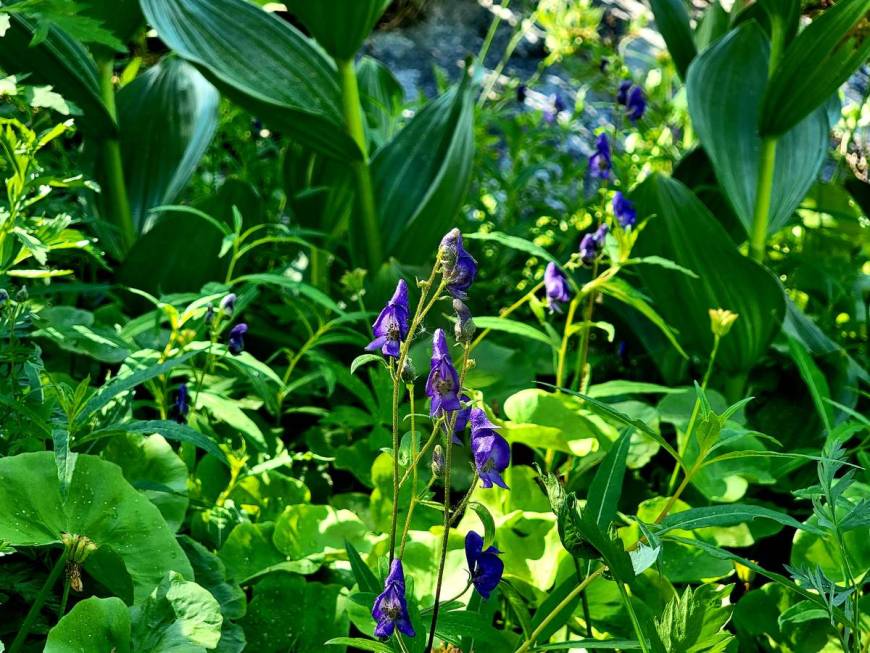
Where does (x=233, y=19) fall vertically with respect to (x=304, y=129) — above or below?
above

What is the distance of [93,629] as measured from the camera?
2.64ft

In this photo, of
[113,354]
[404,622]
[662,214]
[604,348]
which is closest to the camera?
[404,622]

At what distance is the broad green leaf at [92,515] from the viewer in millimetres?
865

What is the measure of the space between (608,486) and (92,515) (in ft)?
1.68

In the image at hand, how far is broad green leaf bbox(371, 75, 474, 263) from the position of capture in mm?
1816

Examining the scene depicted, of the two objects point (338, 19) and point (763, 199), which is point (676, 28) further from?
point (338, 19)

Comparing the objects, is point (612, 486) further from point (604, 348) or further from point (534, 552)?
point (604, 348)

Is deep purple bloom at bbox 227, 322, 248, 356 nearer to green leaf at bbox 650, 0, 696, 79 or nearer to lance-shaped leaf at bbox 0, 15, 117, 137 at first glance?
lance-shaped leaf at bbox 0, 15, 117, 137

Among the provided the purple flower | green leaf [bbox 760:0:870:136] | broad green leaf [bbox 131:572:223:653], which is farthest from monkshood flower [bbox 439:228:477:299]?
green leaf [bbox 760:0:870:136]

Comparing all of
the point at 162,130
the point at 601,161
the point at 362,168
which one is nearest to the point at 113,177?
the point at 162,130

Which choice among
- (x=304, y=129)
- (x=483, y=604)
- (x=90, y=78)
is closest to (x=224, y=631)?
(x=483, y=604)

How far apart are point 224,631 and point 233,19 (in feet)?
3.91

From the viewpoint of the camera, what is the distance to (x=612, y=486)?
99 cm

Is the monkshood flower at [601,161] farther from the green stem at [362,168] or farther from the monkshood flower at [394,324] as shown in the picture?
the monkshood flower at [394,324]
